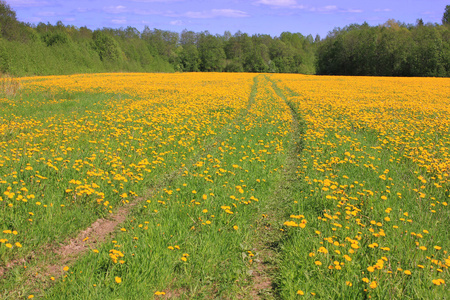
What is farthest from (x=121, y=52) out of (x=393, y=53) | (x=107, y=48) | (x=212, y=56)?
(x=393, y=53)

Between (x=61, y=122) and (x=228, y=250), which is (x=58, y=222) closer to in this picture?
(x=228, y=250)

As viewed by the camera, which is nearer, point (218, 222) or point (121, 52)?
point (218, 222)

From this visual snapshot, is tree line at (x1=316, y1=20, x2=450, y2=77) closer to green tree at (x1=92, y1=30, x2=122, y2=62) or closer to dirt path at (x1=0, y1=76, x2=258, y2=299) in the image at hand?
green tree at (x1=92, y1=30, x2=122, y2=62)

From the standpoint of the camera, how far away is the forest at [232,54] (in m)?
47.6

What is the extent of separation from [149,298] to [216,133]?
25.4 feet

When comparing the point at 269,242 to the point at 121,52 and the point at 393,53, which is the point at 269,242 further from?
the point at 121,52

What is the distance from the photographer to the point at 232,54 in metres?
108

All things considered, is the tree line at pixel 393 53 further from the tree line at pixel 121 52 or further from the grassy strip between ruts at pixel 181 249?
the grassy strip between ruts at pixel 181 249

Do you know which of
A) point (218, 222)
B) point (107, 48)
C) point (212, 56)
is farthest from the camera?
point (212, 56)

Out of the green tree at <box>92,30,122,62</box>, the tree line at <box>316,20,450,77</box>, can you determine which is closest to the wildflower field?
the tree line at <box>316,20,450,77</box>

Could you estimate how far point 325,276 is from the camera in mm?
3600

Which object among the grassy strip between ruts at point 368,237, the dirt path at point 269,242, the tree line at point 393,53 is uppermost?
the tree line at point 393,53

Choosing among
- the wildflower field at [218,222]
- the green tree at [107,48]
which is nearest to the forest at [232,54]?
the green tree at [107,48]

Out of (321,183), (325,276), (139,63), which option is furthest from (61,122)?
(139,63)
